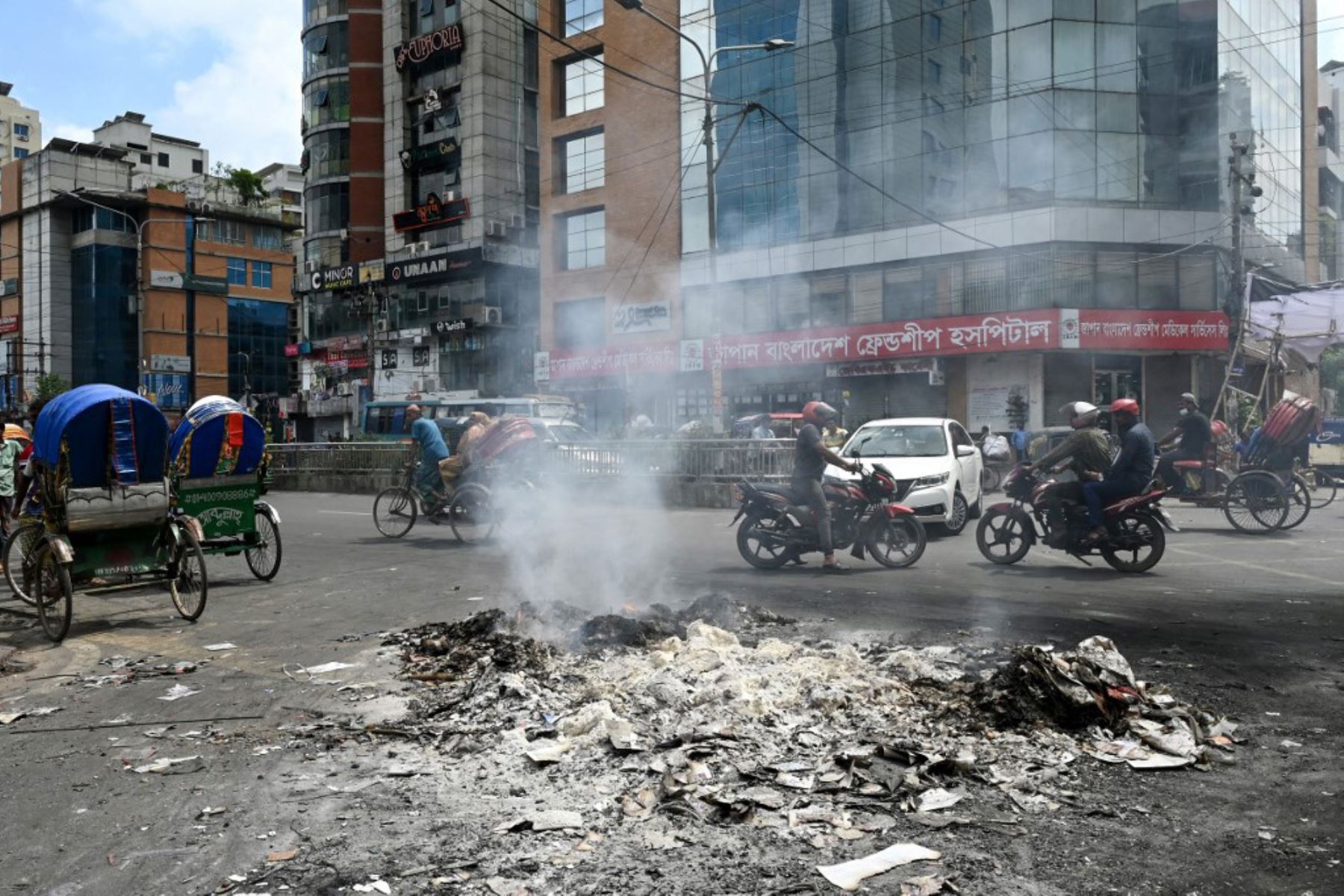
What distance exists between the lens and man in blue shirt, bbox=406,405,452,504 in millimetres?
12109

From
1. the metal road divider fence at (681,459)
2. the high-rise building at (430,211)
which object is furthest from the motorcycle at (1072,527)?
the high-rise building at (430,211)

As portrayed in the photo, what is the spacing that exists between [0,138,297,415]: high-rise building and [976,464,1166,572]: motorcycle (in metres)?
57.2

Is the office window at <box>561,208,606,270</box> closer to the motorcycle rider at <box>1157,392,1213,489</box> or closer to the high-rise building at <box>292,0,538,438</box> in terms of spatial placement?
the motorcycle rider at <box>1157,392,1213,489</box>

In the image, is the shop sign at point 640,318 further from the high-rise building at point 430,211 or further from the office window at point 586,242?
the high-rise building at point 430,211

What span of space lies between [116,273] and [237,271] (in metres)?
7.07

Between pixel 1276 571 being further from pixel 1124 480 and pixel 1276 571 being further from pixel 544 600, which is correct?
pixel 544 600

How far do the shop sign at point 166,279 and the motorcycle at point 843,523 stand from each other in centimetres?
6172

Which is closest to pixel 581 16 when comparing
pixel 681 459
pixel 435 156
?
pixel 681 459

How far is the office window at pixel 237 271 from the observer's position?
211 ft

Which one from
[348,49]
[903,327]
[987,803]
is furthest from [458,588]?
[348,49]

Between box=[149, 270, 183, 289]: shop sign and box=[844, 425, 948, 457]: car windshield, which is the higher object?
box=[149, 270, 183, 289]: shop sign

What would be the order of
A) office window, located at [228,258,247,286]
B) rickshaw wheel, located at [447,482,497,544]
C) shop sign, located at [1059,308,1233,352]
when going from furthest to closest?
1. office window, located at [228,258,247,286]
2. shop sign, located at [1059,308,1233,352]
3. rickshaw wheel, located at [447,482,497,544]

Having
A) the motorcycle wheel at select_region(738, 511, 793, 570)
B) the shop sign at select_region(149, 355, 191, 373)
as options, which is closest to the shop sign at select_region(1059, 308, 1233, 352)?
the motorcycle wheel at select_region(738, 511, 793, 570)

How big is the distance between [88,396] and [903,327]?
71.2 feet
